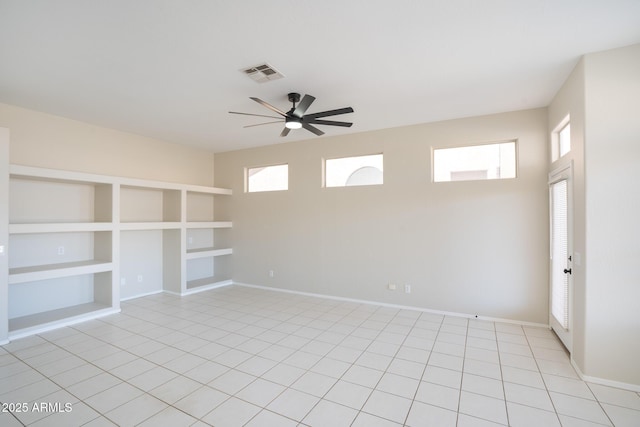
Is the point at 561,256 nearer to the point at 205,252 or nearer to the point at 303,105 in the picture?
the point at 303,105

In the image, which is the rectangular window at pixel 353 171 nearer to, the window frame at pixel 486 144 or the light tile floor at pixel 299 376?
the window frame at pixel 486 144

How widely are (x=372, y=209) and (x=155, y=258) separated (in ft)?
13.8

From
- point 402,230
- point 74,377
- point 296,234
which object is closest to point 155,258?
point 296,234

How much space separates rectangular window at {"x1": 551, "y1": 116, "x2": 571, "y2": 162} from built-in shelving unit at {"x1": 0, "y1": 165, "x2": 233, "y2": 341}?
5.65 m

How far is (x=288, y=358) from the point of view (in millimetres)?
3070

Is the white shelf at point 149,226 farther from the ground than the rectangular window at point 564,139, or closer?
closer

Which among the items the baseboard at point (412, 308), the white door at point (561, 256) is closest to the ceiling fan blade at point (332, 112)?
the white door at point (561, 256)

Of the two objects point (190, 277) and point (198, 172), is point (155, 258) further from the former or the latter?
point (198, 172)

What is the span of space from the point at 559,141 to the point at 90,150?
21.8ft

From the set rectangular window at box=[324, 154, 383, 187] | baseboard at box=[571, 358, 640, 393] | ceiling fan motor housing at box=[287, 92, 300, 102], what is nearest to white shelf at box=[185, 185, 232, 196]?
rectangular window at box=[324, 154, 383, 187]

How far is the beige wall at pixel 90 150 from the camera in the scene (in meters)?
3.93

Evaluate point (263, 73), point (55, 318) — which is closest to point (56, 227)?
point (55, 318)

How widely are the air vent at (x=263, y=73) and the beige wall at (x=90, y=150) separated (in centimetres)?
330

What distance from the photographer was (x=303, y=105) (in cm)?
305
